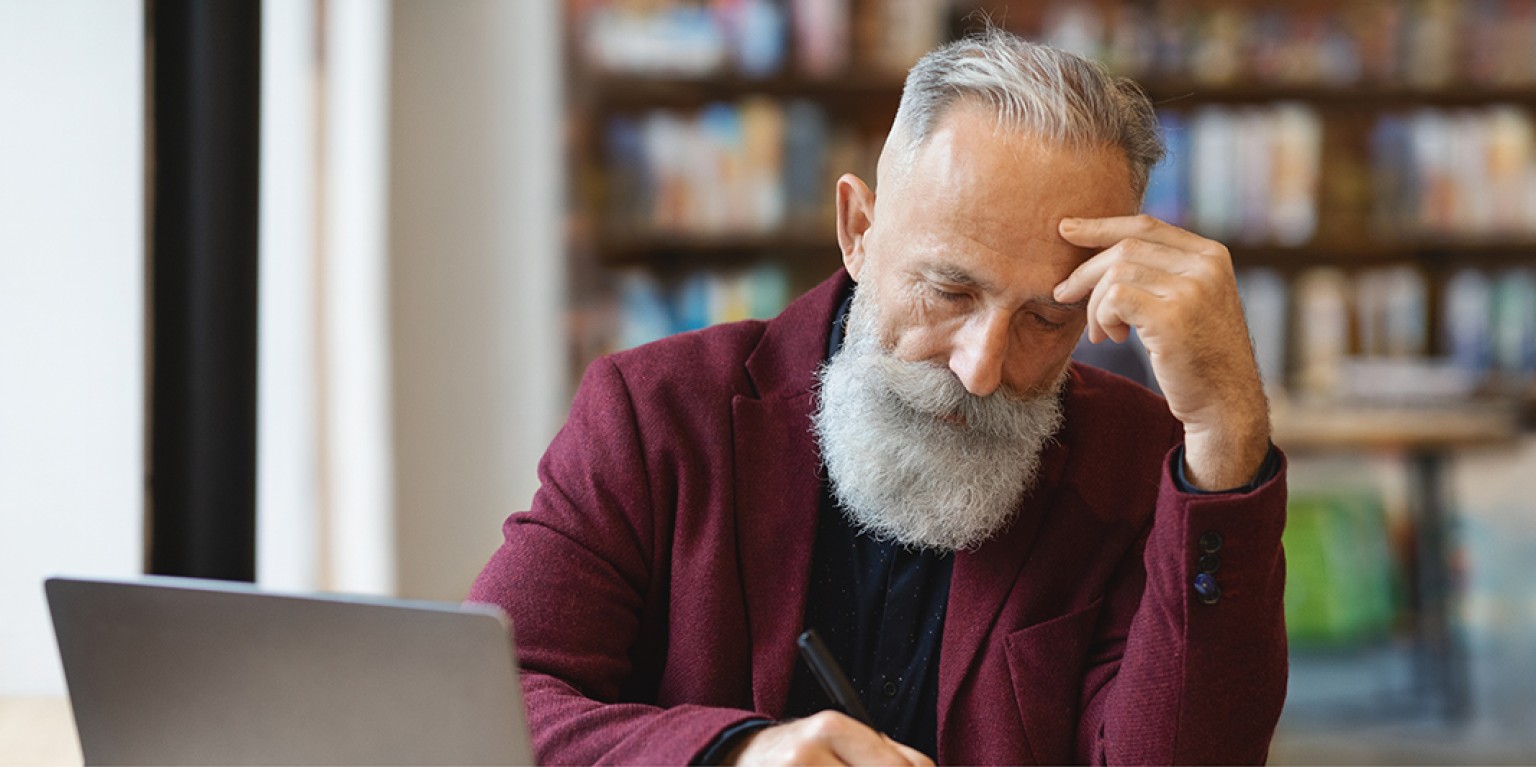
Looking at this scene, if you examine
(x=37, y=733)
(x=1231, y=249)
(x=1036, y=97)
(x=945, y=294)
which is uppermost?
(x=1036, y=97)

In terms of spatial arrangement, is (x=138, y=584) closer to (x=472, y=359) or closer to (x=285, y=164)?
(x=285, y=164)

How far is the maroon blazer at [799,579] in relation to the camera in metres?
1.22

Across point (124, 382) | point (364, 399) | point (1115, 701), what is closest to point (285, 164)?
point (364, 399)

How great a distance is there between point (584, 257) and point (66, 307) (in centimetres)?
284

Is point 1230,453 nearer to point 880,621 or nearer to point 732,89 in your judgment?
point 880,621

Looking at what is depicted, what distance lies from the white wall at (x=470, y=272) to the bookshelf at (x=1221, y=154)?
43 cm

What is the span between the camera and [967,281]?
130cm

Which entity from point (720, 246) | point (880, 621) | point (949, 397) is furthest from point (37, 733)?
point (720, 246)

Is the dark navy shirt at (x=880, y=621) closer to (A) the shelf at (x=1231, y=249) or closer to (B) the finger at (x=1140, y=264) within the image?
(B) the finger at (x=1140, y=264)

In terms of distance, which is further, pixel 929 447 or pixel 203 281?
pixel 203 281

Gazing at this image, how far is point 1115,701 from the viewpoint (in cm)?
128

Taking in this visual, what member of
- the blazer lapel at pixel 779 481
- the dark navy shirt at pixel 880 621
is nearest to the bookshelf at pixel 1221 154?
the blazer lapel at pixel 779 481

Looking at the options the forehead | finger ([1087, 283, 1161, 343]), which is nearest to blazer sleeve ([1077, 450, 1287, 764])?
finger ([1087, 283, 1161, 343])

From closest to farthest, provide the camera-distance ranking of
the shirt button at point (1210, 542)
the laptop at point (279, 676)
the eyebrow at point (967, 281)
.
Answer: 1. the laptop at point (279, 676)
2. the shirt button at point (1210, 542)
3. the eyebrow at point (967, 281)
